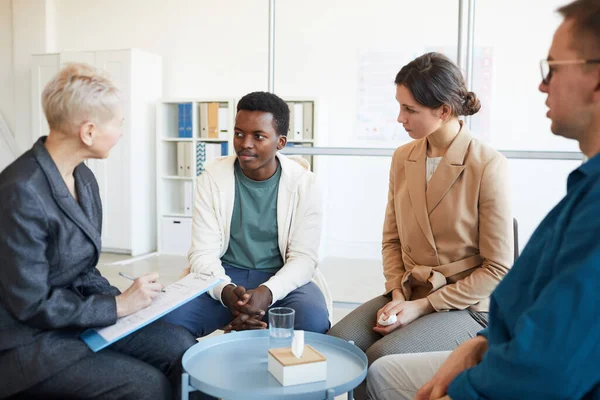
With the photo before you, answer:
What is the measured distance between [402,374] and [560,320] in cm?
71

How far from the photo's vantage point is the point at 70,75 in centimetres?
147

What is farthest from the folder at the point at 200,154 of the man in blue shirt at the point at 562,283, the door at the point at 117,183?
the man in blue shirt at the point at 562,283

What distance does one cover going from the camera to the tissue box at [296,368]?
137 centimetres

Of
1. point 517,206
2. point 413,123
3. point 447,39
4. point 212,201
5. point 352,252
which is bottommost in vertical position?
point 352,252

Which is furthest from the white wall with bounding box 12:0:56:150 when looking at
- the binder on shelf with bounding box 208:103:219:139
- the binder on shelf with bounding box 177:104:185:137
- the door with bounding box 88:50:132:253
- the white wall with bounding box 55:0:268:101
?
the binder on shelf with bounding box 208:103:219:139

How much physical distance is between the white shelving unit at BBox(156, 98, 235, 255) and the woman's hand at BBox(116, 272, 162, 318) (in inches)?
154

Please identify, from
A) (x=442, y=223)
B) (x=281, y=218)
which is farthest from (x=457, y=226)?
(x=281, y=218)

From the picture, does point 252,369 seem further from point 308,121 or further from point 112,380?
point 308,121

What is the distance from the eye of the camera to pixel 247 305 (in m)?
1.96

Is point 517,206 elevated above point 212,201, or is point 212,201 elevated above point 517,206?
point 212,201

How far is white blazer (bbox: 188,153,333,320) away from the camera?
223 cm

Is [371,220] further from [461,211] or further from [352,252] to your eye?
[461,211]

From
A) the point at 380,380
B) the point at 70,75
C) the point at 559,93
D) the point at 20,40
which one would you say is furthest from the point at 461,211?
the point at 20,40

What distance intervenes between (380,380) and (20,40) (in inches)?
238
